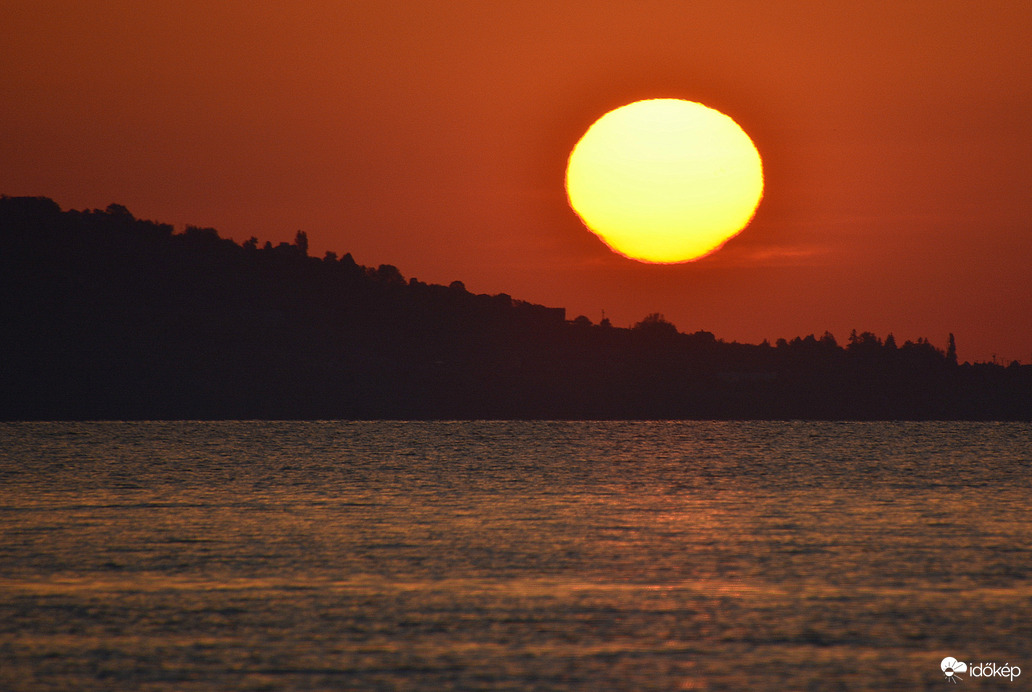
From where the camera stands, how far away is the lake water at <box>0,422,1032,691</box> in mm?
28562

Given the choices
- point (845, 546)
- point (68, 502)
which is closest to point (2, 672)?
point (845, 546)

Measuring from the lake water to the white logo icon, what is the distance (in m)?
0.24

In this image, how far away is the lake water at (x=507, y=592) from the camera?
1125 inches

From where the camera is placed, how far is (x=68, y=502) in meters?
81.2

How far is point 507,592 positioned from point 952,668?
15.7m

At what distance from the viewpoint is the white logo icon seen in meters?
28.0

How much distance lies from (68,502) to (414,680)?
60764mm

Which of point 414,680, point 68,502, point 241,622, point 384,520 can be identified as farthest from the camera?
point 68,502

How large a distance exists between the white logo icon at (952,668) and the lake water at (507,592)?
24cm

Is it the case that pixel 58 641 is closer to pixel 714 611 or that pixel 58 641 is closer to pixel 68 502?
pixel 714 611

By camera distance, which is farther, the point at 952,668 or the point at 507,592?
the point at 507,592

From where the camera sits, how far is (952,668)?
28.7 m

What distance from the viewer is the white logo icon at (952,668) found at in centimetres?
2795

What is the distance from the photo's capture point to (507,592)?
40125 mm
